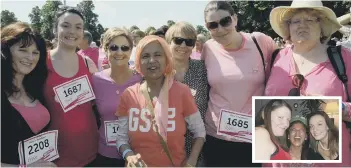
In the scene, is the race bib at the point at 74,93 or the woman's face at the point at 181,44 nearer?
the race bib at the point at 74,93

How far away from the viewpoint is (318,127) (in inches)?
92.1

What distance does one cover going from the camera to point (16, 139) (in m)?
2.67

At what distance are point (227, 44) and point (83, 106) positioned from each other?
1408mm

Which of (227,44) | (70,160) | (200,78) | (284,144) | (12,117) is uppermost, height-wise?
(227,44)

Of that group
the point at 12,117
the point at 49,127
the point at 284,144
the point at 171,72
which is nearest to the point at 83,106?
the point at 49,127

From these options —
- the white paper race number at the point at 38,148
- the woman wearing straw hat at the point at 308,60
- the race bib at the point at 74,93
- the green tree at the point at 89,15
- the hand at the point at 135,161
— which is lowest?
the hand at the point at 135,161

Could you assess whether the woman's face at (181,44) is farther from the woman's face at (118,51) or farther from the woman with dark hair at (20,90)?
the woman with dark hair at (20,90)

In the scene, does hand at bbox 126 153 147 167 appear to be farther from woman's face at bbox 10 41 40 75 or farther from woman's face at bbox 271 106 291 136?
woman's face at bbox 10 41 40 75

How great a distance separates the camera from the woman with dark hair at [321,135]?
234cm

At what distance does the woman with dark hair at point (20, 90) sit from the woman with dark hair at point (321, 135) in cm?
191

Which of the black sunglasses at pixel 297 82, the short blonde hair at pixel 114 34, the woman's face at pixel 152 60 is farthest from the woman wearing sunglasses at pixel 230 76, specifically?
the short blonde hair at pixel 114 34

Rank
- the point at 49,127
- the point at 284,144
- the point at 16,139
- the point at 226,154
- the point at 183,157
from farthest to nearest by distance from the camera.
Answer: the point at 226,154 < the point at 49,127 < the point at 183,157 < the point at 16,139 < the point at 284,144

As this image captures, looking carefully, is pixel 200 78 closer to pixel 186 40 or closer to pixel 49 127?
pixel 186 40

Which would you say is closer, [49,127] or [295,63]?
[295,63]
